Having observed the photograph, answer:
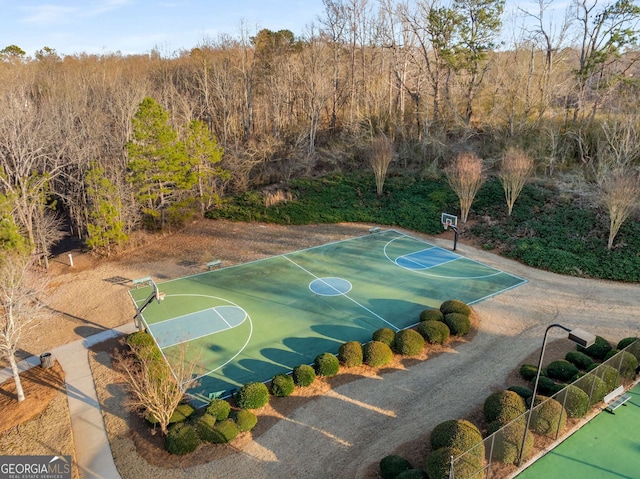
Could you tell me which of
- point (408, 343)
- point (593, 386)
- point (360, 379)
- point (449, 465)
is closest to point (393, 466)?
point (449, 465)

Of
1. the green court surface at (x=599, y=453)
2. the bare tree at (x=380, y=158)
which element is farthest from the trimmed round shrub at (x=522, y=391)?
the bare tree at (x=380, y=158)

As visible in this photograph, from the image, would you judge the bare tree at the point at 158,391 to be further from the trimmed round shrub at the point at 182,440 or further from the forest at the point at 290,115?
the forest at the point at 290,115

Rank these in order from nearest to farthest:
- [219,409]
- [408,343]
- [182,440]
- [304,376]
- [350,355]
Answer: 1. [182,440]
2. [219,409]
3. [304,376]
4. [350,355]
5. [408,343]

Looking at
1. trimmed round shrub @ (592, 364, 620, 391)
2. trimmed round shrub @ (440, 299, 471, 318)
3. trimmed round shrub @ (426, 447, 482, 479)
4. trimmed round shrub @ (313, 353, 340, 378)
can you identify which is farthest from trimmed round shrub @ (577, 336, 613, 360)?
trimmed round shrub @ (313, 353, 340, 378)

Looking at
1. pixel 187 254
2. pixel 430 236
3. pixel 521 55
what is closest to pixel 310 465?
pixel 187 254

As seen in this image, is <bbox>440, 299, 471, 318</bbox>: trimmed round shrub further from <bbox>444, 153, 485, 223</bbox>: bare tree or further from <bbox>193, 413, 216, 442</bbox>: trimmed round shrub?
<bbox>444, 153, 485, 223</bbox>: bare tree

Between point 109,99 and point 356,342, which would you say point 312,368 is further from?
point 109,99

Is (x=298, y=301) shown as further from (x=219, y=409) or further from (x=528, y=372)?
(x=528, y=372)
